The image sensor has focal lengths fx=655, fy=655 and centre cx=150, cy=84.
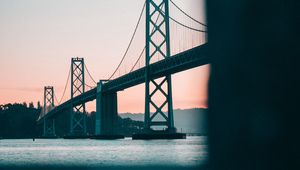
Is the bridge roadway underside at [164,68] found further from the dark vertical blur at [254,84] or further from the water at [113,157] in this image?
the dark vertical blur at [254,84]

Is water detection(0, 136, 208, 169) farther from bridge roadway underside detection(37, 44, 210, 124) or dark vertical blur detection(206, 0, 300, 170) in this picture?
bridge roadway underside detection(37, 44, 210, 124)

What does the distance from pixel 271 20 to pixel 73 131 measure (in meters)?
64.2

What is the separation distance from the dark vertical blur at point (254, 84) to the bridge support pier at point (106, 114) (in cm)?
4172

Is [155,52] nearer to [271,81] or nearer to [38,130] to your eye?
[271,81]

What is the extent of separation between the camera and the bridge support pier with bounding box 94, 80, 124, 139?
49.5 metres

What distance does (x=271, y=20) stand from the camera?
22.9 ft

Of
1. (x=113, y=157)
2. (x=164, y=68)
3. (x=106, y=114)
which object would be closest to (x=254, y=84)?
(x=113, y=157)

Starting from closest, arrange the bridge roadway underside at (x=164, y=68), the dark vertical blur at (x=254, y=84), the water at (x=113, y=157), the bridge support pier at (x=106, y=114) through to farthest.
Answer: the dark vertical blur at (x=254, y=84)
the water at (x=113, y=157)
the bridge roadway underside at (x=164, y=68)
the bridge support pier at (x=106, y=114)

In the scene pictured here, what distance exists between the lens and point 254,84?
23.6 feet

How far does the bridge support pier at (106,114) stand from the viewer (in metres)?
49.5

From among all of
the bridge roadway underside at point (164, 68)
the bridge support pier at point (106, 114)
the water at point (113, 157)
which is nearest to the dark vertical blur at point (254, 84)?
the water at point (113, 157)

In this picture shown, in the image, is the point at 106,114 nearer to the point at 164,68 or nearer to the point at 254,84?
the point at 164,68

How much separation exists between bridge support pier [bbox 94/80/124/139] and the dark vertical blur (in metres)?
41.7

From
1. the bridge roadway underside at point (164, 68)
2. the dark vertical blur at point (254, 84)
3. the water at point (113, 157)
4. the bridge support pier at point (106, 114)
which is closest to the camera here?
the dark vertical blur at point (254, 84)
